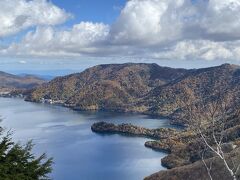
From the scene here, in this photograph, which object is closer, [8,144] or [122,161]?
[8,144]

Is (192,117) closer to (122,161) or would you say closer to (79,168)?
(79,168)

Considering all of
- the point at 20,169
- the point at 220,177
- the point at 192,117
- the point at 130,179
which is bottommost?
the point at 130,179

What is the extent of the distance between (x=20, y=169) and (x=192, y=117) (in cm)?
1130

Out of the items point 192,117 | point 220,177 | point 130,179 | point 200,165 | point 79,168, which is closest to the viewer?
point 192,117

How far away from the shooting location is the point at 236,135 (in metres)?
199

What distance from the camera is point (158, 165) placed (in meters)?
186

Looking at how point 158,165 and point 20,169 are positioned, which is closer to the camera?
point 20,169

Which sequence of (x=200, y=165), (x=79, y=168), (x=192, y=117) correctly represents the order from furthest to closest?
(x=79, y=168) < (x=200, y=165) < (x=192, y=117)

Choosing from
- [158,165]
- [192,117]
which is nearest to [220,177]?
[158,165]

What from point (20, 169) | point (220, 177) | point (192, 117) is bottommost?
point (220, 177)

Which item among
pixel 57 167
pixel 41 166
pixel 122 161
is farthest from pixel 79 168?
pixel 41 166

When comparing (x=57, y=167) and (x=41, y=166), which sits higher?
(x=41, y=166)

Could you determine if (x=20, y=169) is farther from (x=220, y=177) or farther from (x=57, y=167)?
(x=57, y=167)

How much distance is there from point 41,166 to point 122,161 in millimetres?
169320
